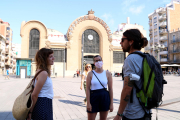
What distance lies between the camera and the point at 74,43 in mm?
41781

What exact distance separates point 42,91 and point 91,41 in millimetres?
41422

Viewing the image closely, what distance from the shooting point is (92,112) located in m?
3.46

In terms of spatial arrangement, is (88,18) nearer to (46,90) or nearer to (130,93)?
(46,90)

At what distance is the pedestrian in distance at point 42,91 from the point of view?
2.55 meters

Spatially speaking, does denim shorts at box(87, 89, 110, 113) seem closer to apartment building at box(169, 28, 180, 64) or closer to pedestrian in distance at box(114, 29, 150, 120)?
pedestrian in distance at box(114, 29, 150, 120)

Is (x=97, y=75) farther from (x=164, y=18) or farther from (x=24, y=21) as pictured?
(x=164, y=18)

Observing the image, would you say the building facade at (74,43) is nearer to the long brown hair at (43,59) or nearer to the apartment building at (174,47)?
the apartment building at (174,47)

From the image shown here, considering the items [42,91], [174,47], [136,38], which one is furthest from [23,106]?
[174,47]

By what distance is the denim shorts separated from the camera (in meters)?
3.49

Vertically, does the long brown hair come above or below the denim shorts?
above

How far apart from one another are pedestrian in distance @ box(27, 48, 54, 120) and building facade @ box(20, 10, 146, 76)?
3442cm

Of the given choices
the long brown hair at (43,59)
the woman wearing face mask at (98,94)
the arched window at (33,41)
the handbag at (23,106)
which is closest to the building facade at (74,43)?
the arched window at (33,41)

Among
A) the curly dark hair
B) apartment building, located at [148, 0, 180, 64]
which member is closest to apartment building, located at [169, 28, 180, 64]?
apartment building, located at [148, 0, 180, 64]

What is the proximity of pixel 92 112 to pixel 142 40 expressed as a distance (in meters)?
1.97
